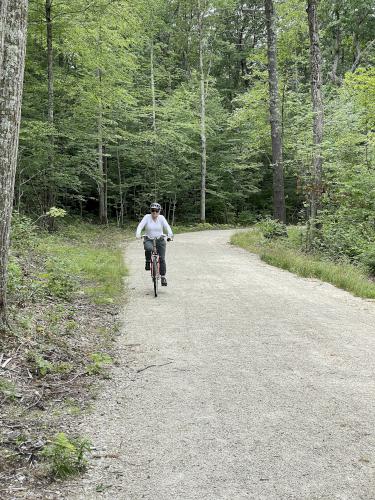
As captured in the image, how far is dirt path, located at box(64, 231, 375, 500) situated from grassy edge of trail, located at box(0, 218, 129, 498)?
21cm

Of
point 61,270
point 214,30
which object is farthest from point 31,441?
point 214,30

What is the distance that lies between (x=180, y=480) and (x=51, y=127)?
50.5ft

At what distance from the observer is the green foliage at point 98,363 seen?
511cm

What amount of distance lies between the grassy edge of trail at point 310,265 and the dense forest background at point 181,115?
156 centimetres

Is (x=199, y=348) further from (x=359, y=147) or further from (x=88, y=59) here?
(x=88, y=59)

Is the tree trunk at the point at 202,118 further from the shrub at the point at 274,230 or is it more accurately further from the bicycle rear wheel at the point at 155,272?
the bicycle rear wheel at the point at 155,272

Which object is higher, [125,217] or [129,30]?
[129,30]

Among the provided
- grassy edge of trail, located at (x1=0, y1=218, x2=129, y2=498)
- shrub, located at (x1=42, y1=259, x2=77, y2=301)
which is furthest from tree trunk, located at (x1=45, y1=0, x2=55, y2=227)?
shrub, located at (x1=42, y1=259, x2=77, y2=301)

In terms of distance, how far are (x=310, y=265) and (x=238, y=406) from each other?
8.33 meters

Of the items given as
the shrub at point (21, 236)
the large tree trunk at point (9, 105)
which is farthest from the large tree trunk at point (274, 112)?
the large tree trunk at point (9, 105)

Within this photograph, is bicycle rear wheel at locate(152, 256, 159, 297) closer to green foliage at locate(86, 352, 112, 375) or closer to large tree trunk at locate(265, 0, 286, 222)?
green foliage at locate(86, 352, 112, 375)

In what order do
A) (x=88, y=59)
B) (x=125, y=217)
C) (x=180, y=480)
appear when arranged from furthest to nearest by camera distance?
(x=125, y=217), (x=88, y=59), (x=180, y=480)

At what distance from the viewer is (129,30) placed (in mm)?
25172

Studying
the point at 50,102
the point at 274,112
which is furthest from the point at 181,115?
the point at 50,102
